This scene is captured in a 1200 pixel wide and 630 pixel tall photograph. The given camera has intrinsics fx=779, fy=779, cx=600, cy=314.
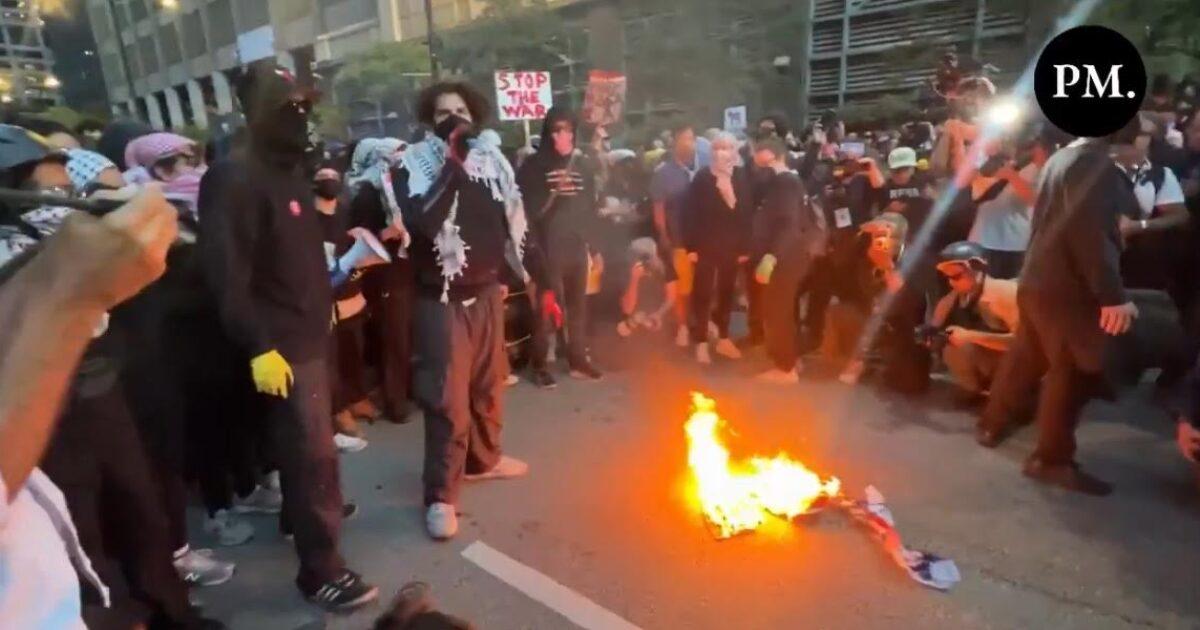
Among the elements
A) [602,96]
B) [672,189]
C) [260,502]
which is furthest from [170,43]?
[260,502]

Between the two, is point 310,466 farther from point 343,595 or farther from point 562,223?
point 562,223

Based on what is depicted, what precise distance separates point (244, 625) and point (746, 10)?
50.9ft

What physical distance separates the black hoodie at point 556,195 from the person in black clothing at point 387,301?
3.36 ft

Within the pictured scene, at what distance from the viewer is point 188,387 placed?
361cm

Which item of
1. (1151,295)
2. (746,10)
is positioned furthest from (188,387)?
(746,10)

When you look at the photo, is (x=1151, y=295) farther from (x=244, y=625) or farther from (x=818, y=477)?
(x=244, y=625)

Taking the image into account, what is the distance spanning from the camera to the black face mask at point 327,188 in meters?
4.68

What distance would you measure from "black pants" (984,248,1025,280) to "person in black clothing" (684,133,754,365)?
183 centimetres

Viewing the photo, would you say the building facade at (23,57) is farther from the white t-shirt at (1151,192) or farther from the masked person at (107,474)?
the white t-shirt at (1151,192)

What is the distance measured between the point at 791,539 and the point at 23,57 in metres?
7.22

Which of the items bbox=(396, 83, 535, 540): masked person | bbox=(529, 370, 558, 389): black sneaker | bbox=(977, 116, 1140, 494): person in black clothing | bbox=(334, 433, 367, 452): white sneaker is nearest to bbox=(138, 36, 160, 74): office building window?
bbox=(334, 433, 367, 452): white sneaker

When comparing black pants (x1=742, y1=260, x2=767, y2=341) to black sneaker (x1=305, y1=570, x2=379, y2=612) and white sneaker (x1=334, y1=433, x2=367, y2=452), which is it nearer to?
white sneaker (x1=334, y1=433, x2=367, y2=452)

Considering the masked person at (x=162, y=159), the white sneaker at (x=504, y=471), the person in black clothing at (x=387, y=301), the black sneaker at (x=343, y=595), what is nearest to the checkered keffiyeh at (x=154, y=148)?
the masked person at (x=162, y=159)

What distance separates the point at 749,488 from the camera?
3.90 metres
